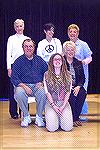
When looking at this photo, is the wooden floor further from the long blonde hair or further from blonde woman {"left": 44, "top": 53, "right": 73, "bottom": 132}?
the long blonde hair

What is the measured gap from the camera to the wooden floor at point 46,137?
10.3 feet

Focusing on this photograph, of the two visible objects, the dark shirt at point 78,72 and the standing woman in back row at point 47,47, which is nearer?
the dark shirt at point 78,72

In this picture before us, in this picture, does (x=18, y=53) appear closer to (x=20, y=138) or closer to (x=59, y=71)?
(x=59, y=71)

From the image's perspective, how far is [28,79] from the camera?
3.93 meters

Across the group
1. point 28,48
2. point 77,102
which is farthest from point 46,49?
point 77,102

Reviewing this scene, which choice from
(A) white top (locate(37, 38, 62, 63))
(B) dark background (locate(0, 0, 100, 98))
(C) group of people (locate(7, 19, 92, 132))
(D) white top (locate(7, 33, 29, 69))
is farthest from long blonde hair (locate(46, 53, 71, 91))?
(B) dark background (locate(0, 0, 100, 98))

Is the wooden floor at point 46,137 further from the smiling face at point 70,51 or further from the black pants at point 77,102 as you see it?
the smiling face at point 70,51

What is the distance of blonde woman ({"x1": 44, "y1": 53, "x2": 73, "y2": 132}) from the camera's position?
365 centimetres

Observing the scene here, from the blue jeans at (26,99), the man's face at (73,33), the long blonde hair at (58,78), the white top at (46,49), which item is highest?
the man's face at (73,33)

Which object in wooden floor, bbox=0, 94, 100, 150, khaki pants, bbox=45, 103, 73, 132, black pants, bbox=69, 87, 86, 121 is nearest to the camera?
wooden floor, bbox=0, 94, 100, 150

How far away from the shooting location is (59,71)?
376 cm

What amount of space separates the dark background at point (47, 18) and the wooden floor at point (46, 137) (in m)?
1.76

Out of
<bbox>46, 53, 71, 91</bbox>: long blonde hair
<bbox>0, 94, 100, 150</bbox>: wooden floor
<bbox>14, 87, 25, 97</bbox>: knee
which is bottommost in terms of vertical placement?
<bbox>0, 94, 100, 150</bbox>: wooden floor

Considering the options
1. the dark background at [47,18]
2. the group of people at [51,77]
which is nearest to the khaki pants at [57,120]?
the group of people at [51,77]
